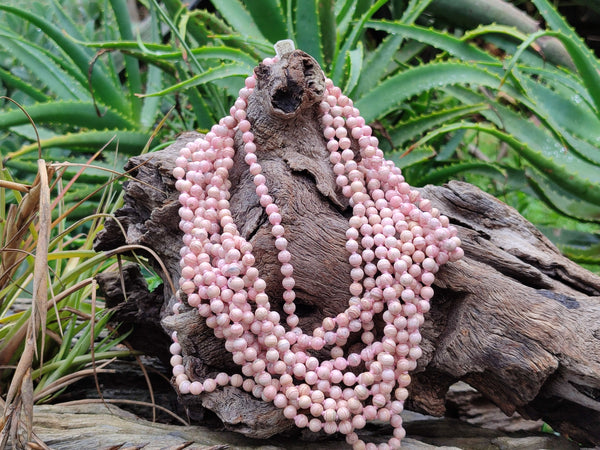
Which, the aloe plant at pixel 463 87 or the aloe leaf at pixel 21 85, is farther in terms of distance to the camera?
the aloe leaf at pixel 21 85

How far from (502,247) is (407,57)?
132 centimetres

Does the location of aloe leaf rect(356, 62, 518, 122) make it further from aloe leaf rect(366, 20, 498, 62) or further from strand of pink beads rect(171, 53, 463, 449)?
strand of pink beads rect(171, 53, 463, 449)

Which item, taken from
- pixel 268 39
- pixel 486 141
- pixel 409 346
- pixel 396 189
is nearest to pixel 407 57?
pixel 268 39

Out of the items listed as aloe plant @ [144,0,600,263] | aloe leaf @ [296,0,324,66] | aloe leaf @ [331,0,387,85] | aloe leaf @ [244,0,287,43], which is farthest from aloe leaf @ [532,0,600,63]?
aloe leaf @ [244,0,287,43]

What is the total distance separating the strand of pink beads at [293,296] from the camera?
863mm

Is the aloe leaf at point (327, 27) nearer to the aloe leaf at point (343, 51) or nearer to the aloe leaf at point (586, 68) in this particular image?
the aloe leaf at point (343, 51)

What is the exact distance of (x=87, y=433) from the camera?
0.90m

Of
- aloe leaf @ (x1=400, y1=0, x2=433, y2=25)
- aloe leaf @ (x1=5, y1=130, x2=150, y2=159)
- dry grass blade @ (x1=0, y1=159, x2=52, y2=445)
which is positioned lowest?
dry grass blade @ (x1=0, y1=159, x2=52, y2=445)

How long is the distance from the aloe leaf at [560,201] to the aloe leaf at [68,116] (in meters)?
1.40

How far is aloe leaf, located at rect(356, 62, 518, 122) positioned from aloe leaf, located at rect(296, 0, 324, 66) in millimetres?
205

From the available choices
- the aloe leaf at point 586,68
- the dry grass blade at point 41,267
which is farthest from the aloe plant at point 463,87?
the dry grass blade at point 41,267

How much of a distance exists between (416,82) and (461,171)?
1.16 ft

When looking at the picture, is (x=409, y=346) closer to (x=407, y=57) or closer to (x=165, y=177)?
(x=165, y=177)

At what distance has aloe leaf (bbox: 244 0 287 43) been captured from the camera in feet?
5.66
